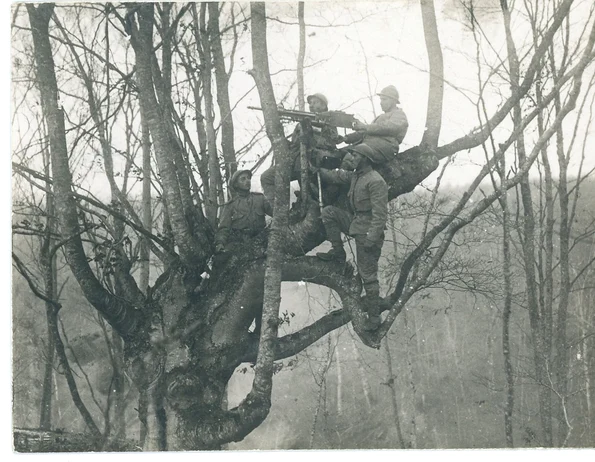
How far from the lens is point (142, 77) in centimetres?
521

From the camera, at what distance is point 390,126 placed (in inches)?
219

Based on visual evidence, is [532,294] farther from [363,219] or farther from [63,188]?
[63,188]

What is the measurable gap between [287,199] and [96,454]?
10.0 ft

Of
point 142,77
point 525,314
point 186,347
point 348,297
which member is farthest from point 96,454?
point 525,314

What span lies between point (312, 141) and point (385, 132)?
76cm

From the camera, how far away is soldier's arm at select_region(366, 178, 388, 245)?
5164mm

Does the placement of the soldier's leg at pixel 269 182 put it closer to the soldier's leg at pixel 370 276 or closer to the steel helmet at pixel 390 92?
the soldier's leg at pixel 370 276

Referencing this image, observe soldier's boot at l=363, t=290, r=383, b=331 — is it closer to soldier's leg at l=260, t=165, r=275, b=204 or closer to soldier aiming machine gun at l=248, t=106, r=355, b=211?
soldier aiming machine gun at l=248, t=106, r=355, b=211

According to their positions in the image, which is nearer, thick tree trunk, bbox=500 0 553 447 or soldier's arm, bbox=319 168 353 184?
soldier's arm, bbox=319 168 353 184

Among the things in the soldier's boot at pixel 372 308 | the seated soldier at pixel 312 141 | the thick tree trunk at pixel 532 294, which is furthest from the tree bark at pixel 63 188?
the thick tree trunk at pixel 532 294

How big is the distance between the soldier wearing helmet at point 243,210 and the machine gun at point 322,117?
91cm

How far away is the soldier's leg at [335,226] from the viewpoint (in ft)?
17.6

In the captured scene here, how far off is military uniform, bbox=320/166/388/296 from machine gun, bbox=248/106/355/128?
572 millimetres

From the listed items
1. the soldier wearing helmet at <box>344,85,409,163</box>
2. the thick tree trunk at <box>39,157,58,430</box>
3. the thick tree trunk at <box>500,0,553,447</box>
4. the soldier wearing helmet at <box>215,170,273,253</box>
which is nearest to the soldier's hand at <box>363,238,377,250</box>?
the soldier wearing helmet at <box>344,85,409,163</box>
